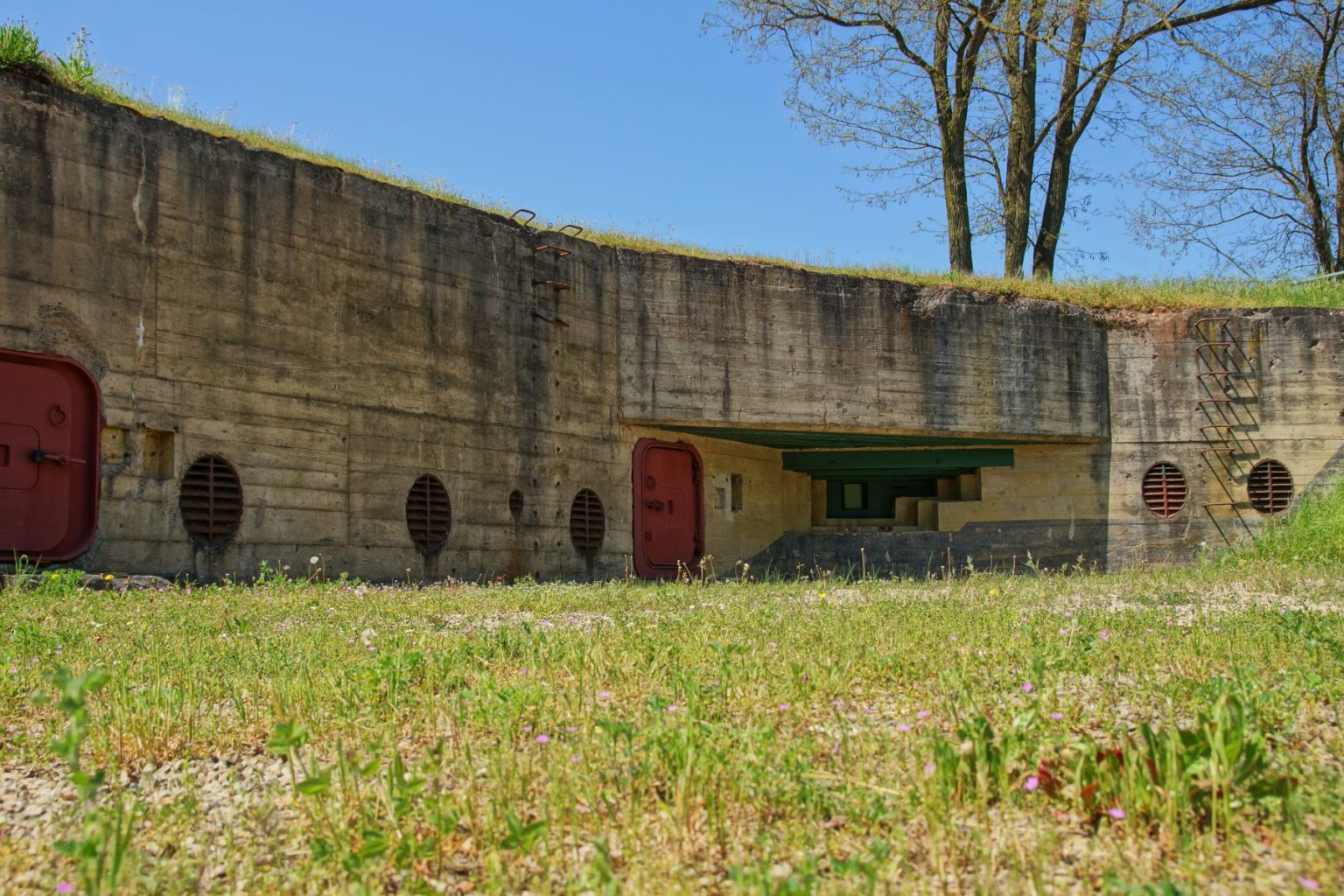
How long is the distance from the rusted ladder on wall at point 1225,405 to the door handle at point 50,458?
14.1 metres

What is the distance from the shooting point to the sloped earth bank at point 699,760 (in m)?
2.67

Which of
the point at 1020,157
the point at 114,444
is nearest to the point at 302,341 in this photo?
the point at 114,444

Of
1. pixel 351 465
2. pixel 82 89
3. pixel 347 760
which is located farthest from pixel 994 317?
pixel 347 760

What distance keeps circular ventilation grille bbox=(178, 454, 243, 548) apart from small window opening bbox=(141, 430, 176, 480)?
0.17m

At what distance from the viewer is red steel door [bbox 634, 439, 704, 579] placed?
14953mm

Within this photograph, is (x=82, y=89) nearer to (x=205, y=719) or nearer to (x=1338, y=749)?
(x=205, y=719)

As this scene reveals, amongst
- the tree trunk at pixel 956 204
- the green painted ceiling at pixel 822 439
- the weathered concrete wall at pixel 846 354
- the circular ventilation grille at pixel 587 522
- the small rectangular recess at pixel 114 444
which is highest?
the tree trunk at pixel 956 204

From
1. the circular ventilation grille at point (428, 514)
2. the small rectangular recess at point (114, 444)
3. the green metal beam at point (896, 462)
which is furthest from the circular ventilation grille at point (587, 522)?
the small rectangular recess at point (114, 444)

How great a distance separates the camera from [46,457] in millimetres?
9523

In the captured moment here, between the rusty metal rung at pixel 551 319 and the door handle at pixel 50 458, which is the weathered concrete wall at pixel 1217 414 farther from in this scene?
the door handle at pixel 50 458

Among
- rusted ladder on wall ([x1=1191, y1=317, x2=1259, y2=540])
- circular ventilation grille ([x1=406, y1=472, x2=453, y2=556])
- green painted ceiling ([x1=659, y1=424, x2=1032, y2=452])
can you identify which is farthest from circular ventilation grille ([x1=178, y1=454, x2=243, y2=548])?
rusted ladder on wall ([x1=1191, y1=317, x2=1259, y2=540])

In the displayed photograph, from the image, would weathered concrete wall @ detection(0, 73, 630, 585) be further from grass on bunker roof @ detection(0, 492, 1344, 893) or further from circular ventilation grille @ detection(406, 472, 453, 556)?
grass on bunker roof @ detection(0, 492, 1344, 893)

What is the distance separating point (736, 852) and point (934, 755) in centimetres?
65

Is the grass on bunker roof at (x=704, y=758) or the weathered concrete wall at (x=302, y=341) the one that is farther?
the weathered concrete wall at (x=302, y=341)
